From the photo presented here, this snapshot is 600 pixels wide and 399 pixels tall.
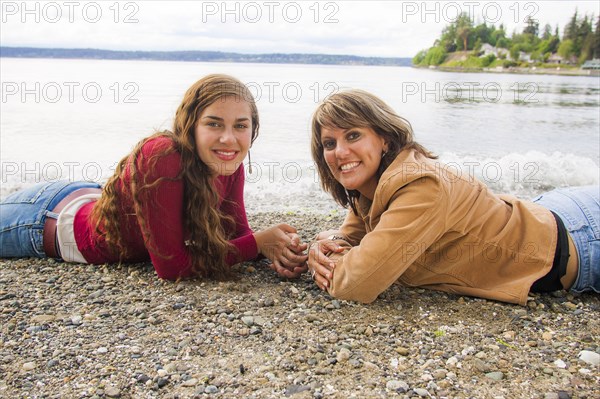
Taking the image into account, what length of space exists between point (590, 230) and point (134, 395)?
11.2ft

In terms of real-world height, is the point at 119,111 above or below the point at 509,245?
above

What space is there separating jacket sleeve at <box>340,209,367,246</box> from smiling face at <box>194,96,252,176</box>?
121cm

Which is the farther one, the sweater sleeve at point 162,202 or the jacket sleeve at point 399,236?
the sweater sleeve at point 162,202

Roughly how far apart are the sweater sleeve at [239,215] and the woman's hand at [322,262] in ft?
2.03

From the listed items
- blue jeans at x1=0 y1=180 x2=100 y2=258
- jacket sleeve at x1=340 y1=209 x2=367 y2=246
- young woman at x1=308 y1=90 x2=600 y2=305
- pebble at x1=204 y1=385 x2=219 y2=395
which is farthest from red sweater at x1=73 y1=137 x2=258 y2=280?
pebble at x1=204 y1=385 x2=219 y2=395

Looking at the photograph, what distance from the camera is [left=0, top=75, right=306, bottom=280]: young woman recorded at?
4.01m

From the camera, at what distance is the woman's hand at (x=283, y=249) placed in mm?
4547

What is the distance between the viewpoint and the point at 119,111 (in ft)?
69.7

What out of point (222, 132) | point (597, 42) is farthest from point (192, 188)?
point (597, 42)

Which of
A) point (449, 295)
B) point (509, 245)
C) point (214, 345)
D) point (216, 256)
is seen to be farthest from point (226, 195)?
point (509, 245)

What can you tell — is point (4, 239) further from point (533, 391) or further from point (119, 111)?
point (119, 111)

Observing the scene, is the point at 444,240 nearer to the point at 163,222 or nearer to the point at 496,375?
the point at 496,375

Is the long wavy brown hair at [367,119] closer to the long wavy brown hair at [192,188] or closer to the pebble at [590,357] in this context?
the long wavy brown hair at [192,188]

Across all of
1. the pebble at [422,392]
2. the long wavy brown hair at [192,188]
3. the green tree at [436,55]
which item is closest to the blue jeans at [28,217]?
the long wavy brown hair at [192,188]
